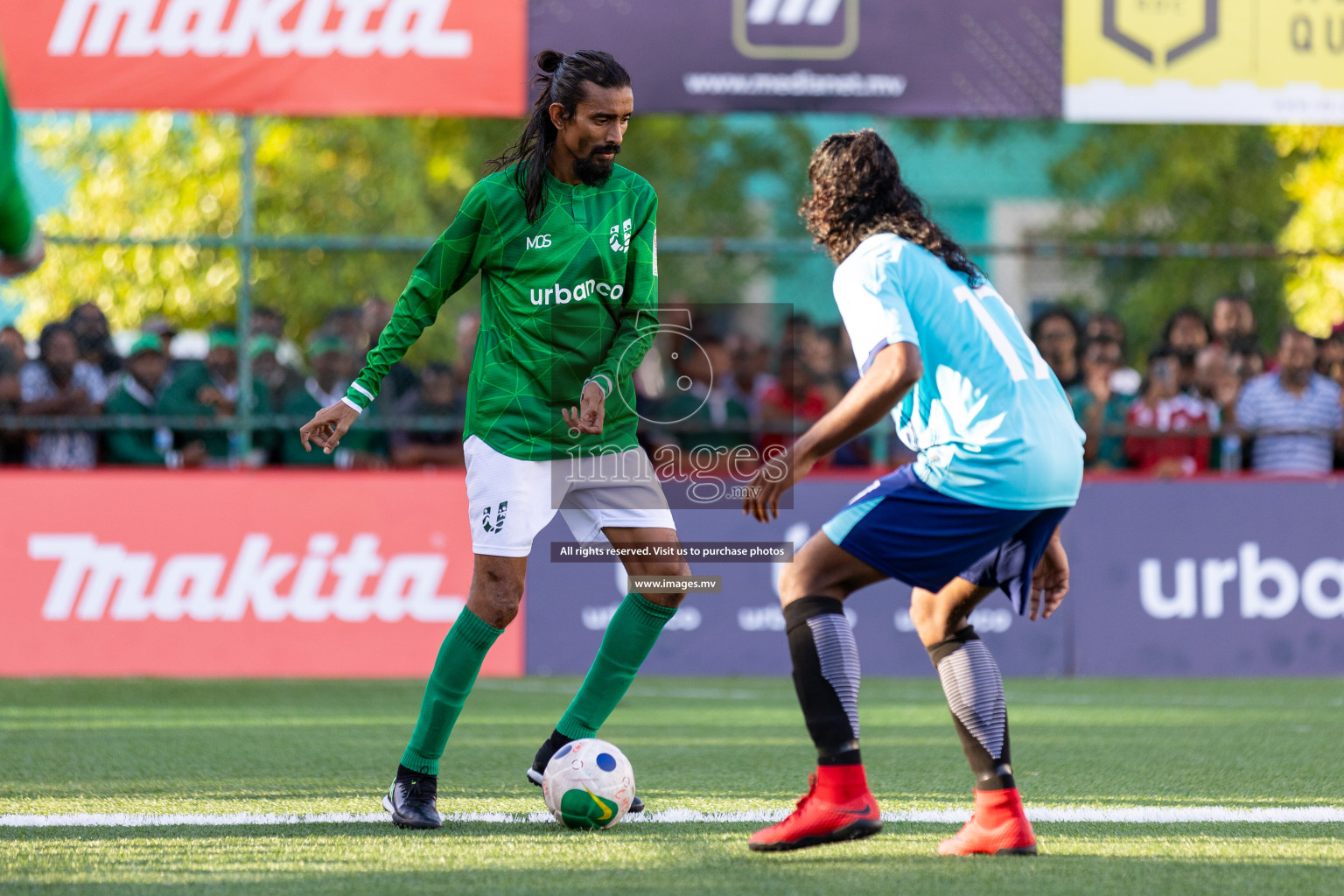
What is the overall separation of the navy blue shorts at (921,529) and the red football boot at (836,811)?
54 centimetres

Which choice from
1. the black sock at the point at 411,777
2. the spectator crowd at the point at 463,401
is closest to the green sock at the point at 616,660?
the black sock at the point at 411,777

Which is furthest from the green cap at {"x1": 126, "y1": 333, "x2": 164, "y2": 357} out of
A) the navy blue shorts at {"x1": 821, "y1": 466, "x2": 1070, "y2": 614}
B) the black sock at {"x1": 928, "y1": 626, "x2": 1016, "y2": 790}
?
the black sock at {"x1": 928, "y1": 626, "x2": 1016, "y2": 790}

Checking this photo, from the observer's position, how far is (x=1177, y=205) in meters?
20.6

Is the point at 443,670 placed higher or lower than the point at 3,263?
lower

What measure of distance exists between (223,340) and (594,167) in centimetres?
593

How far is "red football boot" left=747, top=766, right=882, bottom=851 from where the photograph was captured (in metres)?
4.23

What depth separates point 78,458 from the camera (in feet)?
32.3

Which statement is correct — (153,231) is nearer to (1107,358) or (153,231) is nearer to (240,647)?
(240,647)

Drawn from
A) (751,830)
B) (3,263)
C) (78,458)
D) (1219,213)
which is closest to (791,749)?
(751,830)

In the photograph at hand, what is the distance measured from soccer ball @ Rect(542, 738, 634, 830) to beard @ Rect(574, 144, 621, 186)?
1747 millimetres

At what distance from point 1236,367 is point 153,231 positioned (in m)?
14.3

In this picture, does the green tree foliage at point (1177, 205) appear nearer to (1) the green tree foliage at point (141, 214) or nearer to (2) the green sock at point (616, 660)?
(1) the green tree foliage at point (141, 214)

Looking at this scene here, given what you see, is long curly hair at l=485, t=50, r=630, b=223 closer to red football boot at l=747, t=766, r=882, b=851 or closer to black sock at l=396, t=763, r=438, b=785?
black sock at l=396, t=763, r=438, b=785

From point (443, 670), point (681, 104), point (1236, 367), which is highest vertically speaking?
point (681, 104)
